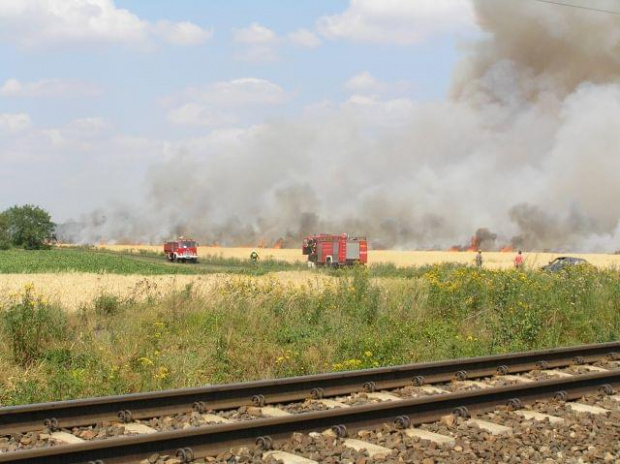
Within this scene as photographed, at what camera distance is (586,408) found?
9.15m

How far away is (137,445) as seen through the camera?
6516 millimetres

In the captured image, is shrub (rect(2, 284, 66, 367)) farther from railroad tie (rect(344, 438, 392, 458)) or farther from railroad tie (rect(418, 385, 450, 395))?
railroad tie (rect(344, 438, 392, 458))

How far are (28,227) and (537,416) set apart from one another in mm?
86934

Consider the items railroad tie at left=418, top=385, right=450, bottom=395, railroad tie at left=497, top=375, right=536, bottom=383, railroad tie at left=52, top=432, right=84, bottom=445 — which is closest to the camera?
railroad tie at left=52, top=432, right=84, bottom=445

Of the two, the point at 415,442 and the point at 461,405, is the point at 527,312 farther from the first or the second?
the point at 415,442

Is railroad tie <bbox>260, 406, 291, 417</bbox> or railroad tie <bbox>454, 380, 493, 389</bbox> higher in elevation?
railroad tie <bbox>260, 406, 291, 417</bbox>

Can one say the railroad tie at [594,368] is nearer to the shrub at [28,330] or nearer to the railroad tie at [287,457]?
the railroad tie at [287,457]

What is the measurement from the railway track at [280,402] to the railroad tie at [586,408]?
0.27m

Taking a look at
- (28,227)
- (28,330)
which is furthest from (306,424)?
(28,227)

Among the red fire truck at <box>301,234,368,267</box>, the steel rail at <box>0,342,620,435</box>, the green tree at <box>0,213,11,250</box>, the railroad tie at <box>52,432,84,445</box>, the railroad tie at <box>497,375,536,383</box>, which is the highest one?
the green tree at <box>0,213,11,250</box>

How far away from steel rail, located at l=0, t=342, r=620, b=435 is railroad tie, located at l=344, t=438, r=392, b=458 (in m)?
1.75

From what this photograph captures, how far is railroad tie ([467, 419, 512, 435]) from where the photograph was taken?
25.8ft

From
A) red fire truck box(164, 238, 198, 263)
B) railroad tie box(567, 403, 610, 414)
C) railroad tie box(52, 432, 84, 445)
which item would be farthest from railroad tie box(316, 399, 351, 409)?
red fire truck box(164, 238, 198, 263)

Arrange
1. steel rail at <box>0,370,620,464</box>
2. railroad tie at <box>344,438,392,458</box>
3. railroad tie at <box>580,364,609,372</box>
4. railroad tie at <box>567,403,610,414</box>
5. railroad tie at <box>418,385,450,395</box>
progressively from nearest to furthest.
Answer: steel rail at <box>0,370,620,464</box>
railroad tie at <box>344,438,392,458</box>
railroad tie at <box>567,403,610,414</box>
railroad tie at <box>418,385,450,395</box>
railroad tie at <box>580,364,609,372</box>
